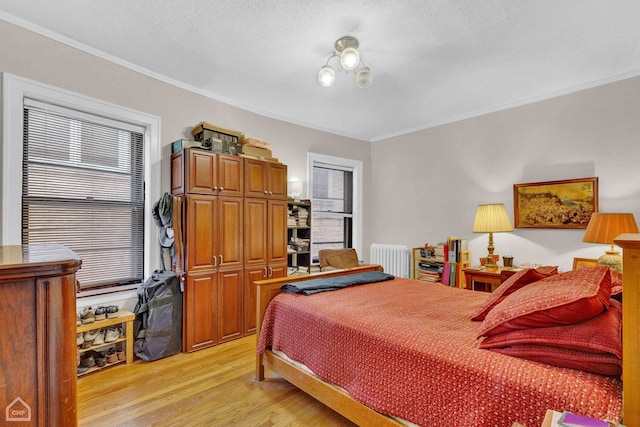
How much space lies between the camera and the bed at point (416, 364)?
1.07 meters

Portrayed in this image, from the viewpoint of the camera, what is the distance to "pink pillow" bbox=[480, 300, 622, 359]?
3.63 ft

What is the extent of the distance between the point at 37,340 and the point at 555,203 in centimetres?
420

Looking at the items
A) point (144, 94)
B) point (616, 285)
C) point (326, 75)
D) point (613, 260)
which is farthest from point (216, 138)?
point (613, 260)

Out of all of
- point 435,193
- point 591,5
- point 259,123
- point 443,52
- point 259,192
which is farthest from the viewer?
point 435,193

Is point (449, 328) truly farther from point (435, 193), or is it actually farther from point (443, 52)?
point (435, 193)

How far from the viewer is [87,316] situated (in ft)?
8.38

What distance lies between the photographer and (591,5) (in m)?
2.05

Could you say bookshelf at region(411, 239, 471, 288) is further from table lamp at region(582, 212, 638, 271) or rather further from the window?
table lamp at region(582, 212, 638, 271)

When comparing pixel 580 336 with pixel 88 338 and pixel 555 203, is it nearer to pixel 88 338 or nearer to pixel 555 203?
pixel 555 203

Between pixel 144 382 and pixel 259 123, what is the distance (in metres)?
2.99

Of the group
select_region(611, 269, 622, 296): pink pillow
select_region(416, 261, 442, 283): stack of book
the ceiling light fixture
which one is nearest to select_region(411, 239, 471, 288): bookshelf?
select_region(416, 261, 442, 283): stack of book

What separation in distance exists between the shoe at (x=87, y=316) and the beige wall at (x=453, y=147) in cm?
128

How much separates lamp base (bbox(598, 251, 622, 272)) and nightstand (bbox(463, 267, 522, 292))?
71cm

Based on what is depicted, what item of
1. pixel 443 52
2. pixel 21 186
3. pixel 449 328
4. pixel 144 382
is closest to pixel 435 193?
pixel 443 52
